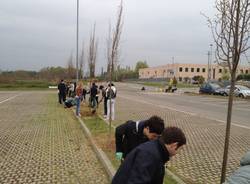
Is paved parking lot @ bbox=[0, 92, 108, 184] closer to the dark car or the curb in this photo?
the curb

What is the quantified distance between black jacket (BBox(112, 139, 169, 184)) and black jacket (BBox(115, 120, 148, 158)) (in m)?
1.79

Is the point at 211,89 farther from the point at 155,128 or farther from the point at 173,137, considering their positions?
the point at 173,137

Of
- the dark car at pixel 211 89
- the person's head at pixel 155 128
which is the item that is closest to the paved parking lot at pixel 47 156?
the person's head at pixel 155 128

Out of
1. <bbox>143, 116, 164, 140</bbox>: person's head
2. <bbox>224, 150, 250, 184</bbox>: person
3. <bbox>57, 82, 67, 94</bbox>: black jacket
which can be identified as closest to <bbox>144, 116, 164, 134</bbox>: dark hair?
<bbox>143, 116, 164, 140</bbox>: person's head

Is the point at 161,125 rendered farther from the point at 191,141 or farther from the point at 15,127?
the point at 15,127

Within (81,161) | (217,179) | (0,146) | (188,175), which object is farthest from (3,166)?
(217,179)

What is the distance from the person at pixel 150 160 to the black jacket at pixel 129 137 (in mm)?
1777

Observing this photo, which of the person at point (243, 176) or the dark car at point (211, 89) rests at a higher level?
the person at point (243, 176)

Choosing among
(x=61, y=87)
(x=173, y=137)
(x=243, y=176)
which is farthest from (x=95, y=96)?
(x=243, y=176)

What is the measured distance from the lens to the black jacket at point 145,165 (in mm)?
3209

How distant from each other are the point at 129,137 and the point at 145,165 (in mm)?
2393

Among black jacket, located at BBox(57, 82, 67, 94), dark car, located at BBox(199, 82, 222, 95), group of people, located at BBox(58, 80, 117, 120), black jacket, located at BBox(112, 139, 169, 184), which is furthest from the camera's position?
dark car, located at BBox(199, 82, 222, 95)

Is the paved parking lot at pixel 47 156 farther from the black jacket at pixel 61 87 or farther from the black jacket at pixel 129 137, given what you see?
the black jacket at pixel 61 87

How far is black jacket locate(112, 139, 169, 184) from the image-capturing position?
126 inches
